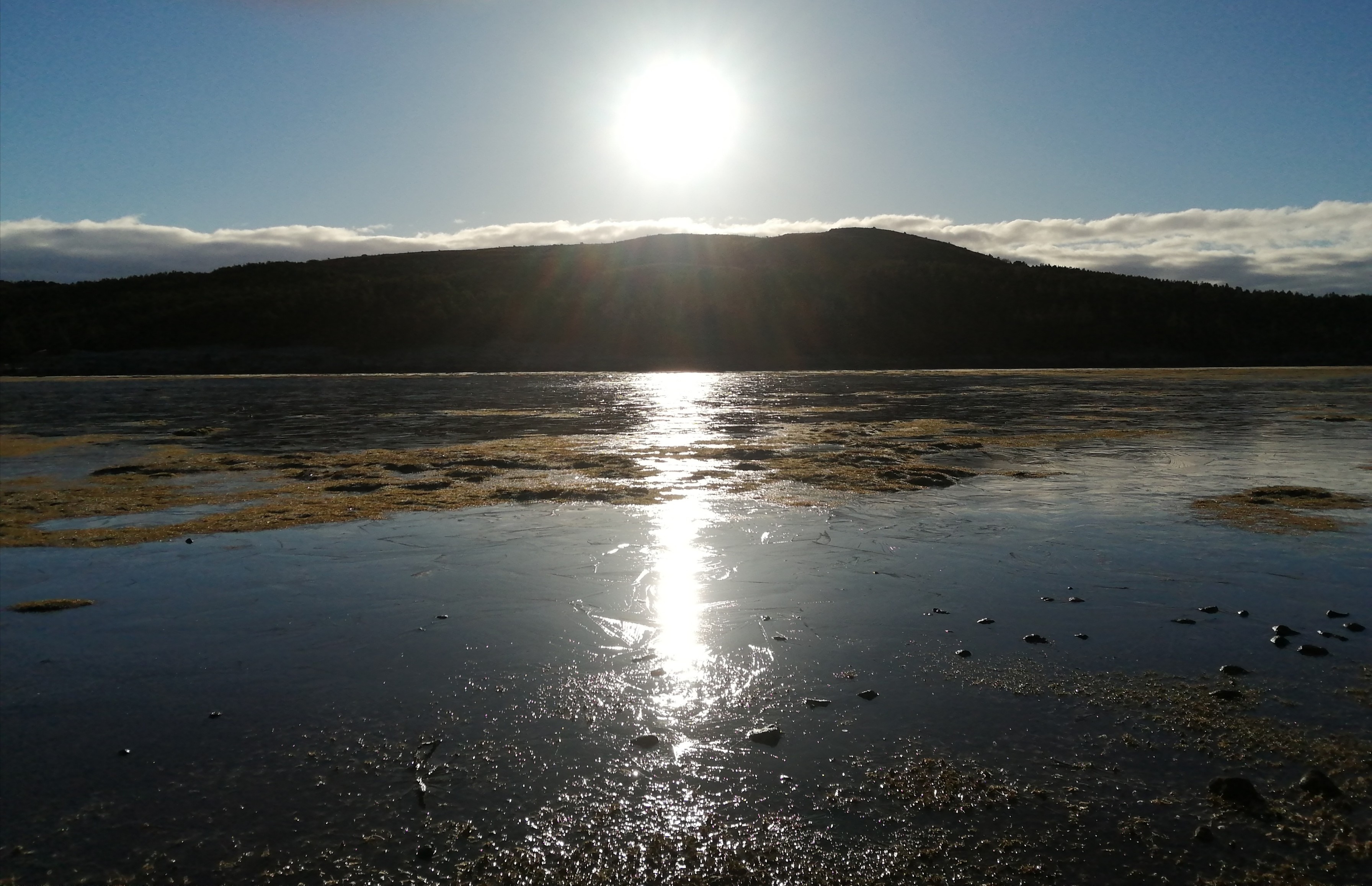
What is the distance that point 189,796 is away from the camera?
5.51 m

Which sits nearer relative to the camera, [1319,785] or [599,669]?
→ [1319,785]

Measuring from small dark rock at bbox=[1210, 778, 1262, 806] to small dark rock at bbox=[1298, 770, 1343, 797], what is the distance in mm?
275

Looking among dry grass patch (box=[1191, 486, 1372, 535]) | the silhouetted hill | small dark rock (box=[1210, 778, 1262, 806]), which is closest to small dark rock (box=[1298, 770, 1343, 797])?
small dark rock (box=[1210, 778, 1262, 806])

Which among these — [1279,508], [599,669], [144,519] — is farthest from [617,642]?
[1279,508]

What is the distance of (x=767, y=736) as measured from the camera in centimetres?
620

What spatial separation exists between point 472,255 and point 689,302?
71.2 metres

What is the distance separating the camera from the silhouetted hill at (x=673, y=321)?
315ft

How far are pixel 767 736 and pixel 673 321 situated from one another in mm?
101596

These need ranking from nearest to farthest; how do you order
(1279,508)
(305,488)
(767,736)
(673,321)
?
(767,736), (1279,508), (305,488), (673,321)

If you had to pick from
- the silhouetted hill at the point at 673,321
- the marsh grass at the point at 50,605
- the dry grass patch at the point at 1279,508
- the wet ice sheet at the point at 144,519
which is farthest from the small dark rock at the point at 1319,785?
the silhouetted hill at the point at 673,321

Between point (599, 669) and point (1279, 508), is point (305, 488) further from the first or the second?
point (1279, 508)

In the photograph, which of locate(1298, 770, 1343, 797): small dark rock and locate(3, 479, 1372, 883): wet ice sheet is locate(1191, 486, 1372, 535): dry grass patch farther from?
locate(1298, 770, 1343, 797): small dark rock

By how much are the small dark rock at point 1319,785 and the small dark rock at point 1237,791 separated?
275 millimetres

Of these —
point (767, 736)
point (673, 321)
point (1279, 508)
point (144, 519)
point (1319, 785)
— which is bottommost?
point (144, 519)
